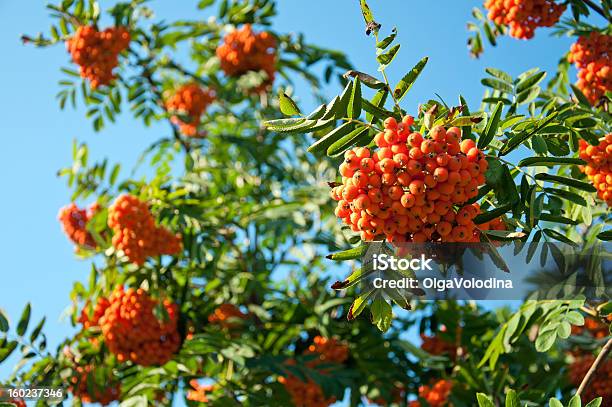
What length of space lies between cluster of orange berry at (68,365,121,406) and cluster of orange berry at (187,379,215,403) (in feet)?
1.62

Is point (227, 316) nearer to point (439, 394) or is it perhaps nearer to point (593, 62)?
point (439, 394)

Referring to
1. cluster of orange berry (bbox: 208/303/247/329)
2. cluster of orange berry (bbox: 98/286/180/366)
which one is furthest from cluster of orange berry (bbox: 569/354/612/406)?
cluster of orange berry (bbox: 98/286/180/366)

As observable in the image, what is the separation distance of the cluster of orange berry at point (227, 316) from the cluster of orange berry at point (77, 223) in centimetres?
90

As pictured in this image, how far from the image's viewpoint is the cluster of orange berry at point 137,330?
4234 mm

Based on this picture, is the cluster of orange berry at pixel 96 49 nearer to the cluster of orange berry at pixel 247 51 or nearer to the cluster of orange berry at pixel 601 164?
the cluster of orange berry at pixel 247 51

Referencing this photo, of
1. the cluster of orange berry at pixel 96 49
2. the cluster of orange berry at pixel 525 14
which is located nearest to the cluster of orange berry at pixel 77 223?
the cluster of orange berry at pixel 96 49

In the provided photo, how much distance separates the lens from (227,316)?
495cm

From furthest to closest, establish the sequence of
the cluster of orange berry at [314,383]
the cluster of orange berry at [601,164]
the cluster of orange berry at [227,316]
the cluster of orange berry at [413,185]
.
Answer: the cluster of orange berry at [227,316] → the cluster of orange berry at [314,383] → the cluster of orange berry at [601,164] → the cluster of orange berry at [413,185]

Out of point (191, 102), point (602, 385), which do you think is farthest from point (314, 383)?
point (191, 102)

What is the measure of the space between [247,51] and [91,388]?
2.69 m

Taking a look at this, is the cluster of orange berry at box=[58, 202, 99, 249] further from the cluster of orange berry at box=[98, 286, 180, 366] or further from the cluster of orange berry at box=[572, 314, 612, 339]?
the cluster of orange berry at box=[572, 314, 612, 339]

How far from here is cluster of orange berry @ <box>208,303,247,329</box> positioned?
190 inches

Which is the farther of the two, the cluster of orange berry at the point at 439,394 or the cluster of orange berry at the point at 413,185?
the cluster of orange berry at the point at 439,394

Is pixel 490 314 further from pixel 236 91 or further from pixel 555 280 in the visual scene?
pixel 236 91
